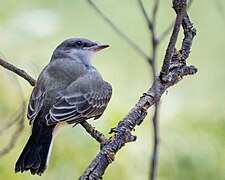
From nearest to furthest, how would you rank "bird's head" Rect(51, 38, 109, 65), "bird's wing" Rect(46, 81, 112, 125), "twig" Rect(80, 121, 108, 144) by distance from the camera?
"twig" Rect(80, 121, 108, 144)
"bird's wing" Rect(46, 81, 112, 125)
"bird's head" Rect(51, 38, 109, 65)

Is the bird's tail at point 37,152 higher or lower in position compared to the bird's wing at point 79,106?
lower

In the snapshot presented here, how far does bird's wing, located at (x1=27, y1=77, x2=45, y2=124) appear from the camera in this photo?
9.00 ft

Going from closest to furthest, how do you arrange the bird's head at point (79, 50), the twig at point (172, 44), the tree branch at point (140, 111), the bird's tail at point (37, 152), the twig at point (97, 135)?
the twig at point (172, 44), the tree branch at point (140, 111), the twig at point (97, 135), the bird's tail at point (37, 152), the bird's head at point (79, 50)

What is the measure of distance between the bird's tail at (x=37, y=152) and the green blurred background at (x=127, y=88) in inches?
15.4

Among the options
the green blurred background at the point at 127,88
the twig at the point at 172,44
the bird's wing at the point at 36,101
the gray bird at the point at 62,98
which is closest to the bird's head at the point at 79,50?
the gray bird at the point at 62,98

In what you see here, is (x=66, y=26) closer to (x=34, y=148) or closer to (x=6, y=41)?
(x=6, y=41)

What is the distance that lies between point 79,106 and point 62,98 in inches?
2.9

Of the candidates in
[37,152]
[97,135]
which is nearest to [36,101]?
[37,152]

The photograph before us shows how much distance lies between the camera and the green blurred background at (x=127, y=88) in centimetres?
305

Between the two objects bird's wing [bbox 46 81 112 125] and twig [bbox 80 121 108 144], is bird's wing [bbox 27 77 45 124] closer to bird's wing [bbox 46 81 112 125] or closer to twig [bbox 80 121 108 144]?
bird's wing [bbox 46 81 112 125]

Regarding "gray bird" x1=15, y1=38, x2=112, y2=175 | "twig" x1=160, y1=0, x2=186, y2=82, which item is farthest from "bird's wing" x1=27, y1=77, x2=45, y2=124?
"twig" x1=160, y1=0, x2=186, y2=82

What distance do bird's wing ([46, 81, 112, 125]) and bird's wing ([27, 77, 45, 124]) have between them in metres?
0.06

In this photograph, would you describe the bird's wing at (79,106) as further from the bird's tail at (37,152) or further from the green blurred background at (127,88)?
the green blurred background at (127,88)

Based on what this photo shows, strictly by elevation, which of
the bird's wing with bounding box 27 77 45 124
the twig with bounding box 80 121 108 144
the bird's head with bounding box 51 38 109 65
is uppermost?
the bird's head with bounding box 51 38 109 65
